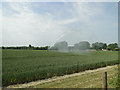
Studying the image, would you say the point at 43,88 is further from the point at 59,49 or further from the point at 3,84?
the point at 59,49

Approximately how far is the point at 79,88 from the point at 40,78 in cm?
324

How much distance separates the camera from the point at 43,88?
18.0 ft

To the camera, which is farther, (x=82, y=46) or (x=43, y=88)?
(x=82, y=46)

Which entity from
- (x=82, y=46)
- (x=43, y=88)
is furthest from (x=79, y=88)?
(x=82, y=46)

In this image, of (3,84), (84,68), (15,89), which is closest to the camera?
(15,89)

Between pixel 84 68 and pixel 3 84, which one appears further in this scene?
pixel 84 68

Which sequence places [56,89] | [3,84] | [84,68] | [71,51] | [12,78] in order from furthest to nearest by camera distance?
[71,51] → [84,68] → [12,78] → [3,84] → [56,89]

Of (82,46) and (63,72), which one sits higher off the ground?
(82,46)

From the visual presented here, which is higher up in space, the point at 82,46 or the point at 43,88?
the point at 82,46

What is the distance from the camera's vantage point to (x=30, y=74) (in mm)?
7562

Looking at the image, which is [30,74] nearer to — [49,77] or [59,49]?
[49,77]

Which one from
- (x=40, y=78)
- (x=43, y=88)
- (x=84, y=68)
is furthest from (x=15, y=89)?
(x=84, y=68)

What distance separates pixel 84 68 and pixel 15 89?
293 inches

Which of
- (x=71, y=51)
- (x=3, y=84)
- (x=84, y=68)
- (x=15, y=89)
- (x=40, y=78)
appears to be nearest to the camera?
(x=15, y=89)
